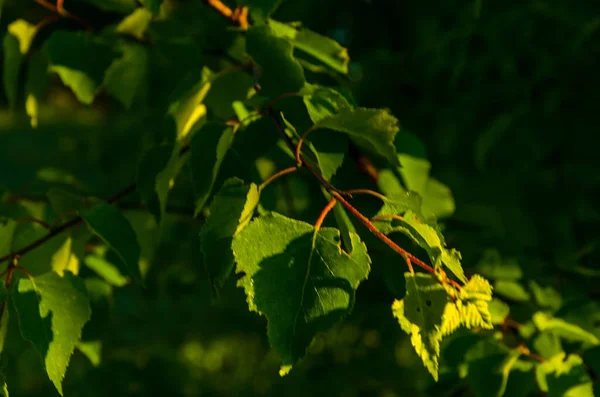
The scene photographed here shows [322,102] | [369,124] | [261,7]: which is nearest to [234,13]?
[261,7]

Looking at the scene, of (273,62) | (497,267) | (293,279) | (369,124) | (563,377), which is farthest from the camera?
(497,267)

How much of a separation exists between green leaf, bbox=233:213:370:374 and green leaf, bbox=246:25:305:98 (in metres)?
0.32

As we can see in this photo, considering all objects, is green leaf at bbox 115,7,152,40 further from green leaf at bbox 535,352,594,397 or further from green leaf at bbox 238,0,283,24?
green leaf at bbox 535,352,594,397

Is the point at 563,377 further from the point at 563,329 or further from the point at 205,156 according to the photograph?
the point at 205,156

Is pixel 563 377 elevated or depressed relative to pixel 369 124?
depressed

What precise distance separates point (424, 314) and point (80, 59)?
0.90 metres

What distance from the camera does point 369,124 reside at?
96 cm

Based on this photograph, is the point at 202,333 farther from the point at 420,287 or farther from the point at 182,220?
the point at 420,287

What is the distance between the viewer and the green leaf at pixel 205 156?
41.0 inches

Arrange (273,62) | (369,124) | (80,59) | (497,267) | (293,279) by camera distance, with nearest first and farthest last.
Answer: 1. (293,279)
2. (369,124)
3. (273,62)
4. (80,59)
5. (497,267)

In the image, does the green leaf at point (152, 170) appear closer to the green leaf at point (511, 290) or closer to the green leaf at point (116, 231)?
the green leaf at point (116, 231)

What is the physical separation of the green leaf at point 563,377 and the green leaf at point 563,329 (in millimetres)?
43

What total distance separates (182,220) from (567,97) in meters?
1.28

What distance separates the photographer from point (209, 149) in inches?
41.8
